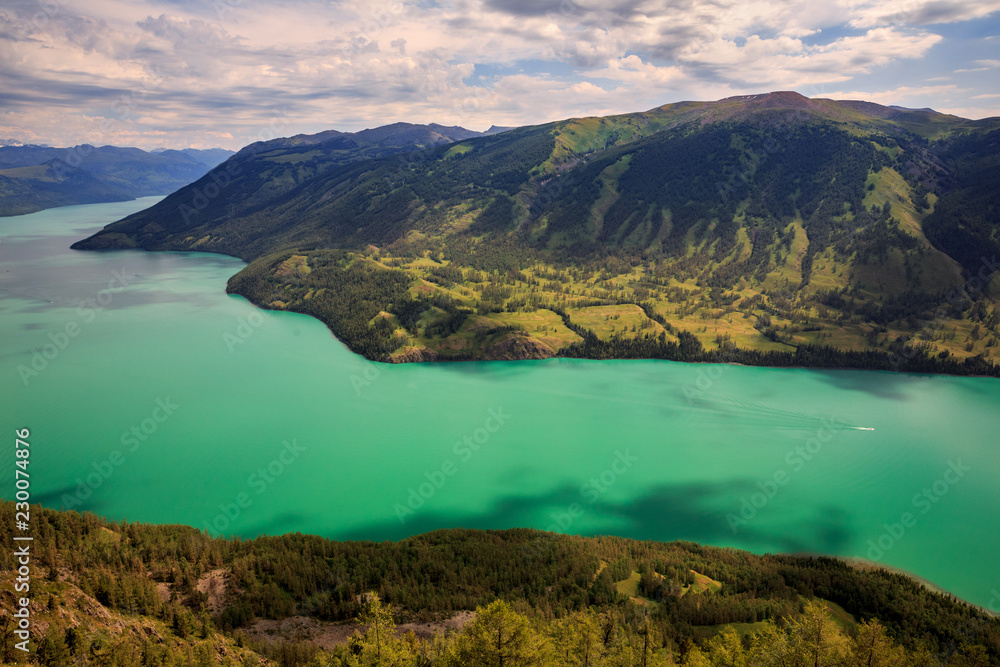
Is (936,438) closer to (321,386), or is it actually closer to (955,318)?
(955,318)

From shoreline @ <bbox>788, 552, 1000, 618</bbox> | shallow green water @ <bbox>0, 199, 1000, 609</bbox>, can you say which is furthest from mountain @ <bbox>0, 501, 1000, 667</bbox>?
shallow green water @ <bbox>0, 199, 1000, 609</bbox>

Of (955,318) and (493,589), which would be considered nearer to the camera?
(493,589)

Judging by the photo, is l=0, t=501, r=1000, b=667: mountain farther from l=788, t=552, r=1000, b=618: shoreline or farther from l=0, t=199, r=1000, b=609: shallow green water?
l=0, t=199, r=1000, b=609: shallow green water

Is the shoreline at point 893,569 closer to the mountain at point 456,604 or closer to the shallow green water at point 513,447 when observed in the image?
the shallow green water at point 513,447

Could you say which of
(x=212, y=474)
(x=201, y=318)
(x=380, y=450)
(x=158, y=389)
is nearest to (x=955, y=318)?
(x=380, y=450)

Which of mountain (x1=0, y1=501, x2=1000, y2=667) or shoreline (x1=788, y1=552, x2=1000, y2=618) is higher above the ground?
mountain (x1=0, y1=501, x2=1000, y2=667)

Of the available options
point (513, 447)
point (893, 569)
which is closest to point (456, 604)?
point (513, 447)

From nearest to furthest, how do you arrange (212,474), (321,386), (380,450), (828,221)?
(212,474), (380,450), (321,386), (828,221)
